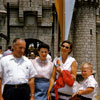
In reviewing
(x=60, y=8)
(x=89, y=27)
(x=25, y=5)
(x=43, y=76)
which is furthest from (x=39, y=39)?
(x=43, y=76)

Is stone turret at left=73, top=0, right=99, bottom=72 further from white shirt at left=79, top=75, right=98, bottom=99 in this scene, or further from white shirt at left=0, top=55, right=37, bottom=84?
white shirt at left=0, top=55, right=37, bottom=84

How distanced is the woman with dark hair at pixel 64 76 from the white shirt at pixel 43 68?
0.13 m

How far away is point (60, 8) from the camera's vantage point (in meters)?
5.89

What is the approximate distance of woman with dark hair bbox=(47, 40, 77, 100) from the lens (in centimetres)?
346

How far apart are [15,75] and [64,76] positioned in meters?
→ 0.72

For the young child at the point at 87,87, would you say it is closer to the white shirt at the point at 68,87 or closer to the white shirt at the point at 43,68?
the white shirt at the point at 68,87

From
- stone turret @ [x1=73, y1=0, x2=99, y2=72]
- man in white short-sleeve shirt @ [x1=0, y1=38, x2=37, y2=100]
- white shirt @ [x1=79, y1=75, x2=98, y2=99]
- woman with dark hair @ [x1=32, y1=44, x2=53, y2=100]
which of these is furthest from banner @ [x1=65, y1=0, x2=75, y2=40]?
stone turret @ [x1=73, y1=0, x2=99, y2=72]

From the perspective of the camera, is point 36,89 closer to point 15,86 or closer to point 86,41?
point 15,86

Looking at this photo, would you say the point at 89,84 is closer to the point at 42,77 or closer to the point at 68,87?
the point at 68,87

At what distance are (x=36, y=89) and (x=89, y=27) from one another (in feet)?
36.2

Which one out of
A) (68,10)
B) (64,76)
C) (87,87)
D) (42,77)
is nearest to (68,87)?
(64,76)

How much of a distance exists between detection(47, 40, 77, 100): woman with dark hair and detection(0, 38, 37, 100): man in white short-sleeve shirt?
0.46 m

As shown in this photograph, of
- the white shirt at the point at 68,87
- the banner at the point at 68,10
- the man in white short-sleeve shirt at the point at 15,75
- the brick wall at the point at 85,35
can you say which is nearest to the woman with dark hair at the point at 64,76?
the white shirt at the point at 68,87

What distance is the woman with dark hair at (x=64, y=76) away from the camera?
3.46 m
